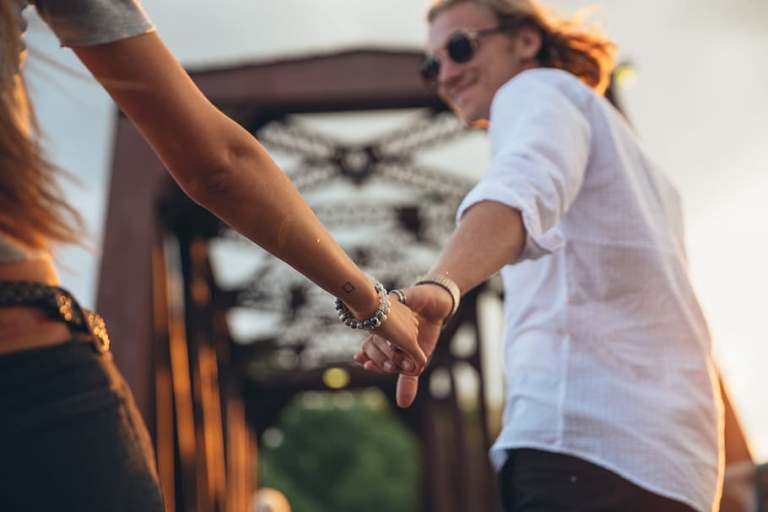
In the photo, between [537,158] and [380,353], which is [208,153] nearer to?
[380,353]

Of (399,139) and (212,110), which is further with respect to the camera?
(399,139)

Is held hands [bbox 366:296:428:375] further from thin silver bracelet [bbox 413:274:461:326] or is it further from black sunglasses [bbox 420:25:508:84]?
black sunglasses [bbox 420:25:508:84]

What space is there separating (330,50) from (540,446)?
5.39m

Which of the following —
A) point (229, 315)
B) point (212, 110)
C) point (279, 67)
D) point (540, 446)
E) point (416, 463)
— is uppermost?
point (212, 110)

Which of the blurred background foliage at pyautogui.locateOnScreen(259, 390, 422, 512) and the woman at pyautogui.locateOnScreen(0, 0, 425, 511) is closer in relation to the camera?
the woman at pyautogui.locateOnScreen(0, 0, 425, 511)

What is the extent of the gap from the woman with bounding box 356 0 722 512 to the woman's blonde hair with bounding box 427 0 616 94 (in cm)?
47

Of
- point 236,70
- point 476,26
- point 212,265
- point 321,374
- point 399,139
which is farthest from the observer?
point 321,374

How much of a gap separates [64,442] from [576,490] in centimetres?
95

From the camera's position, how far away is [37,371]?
1.03 m

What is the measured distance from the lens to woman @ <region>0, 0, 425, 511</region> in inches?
39.9

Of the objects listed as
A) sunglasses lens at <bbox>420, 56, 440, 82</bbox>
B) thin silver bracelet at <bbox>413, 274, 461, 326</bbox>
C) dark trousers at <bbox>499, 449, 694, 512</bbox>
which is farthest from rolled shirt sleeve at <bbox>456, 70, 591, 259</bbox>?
sunglasses lens at <bbox>420, 56, 440, 82</bbox>

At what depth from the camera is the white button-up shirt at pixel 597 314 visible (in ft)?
5.06

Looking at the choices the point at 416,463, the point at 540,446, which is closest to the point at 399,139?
the point at 540,446

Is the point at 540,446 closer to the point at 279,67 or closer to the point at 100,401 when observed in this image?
the point at 100,401
